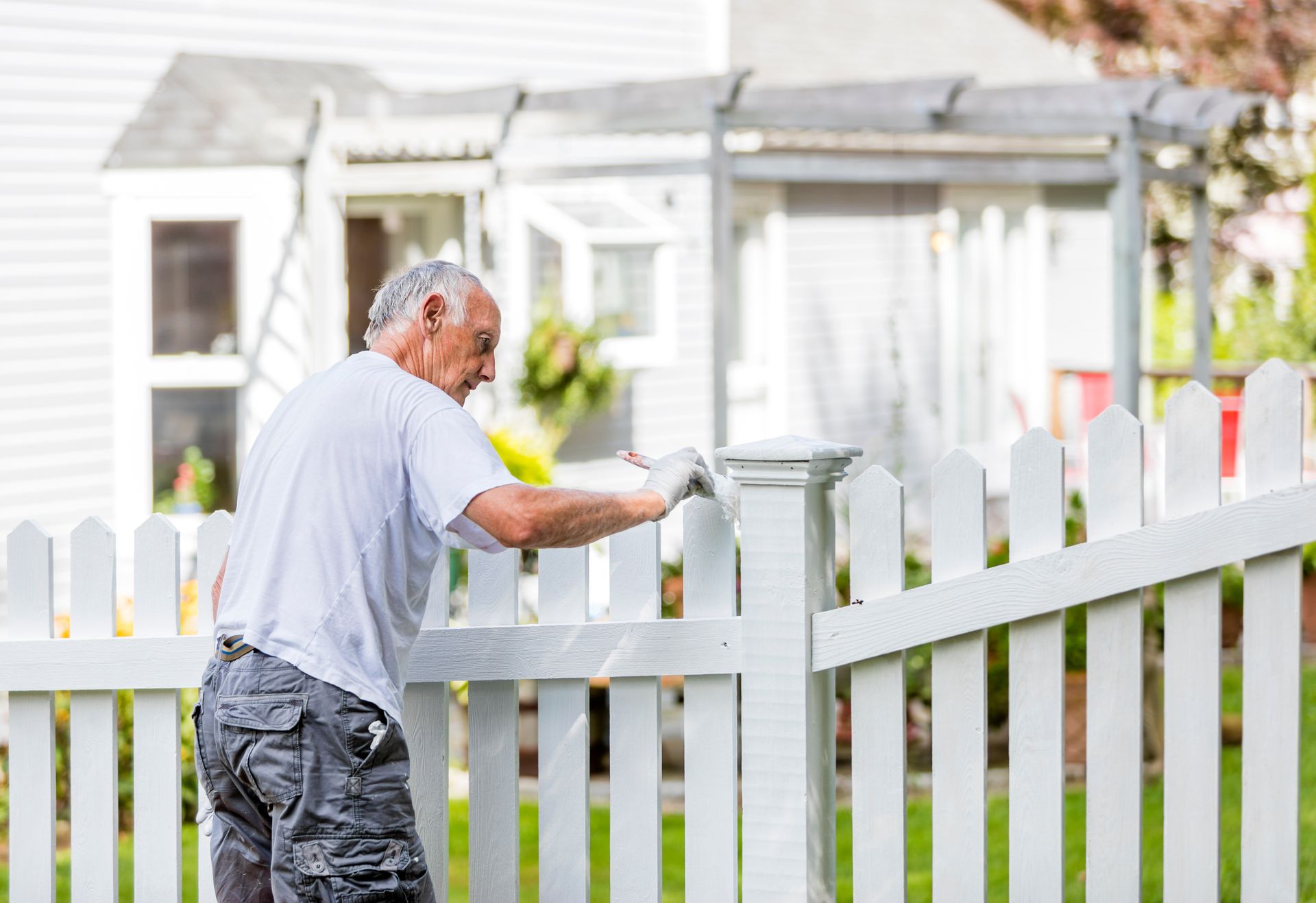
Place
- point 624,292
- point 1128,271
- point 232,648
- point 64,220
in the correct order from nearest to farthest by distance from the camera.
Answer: point 232,648 → point 64,220 → point 1128,271 → point 624,292

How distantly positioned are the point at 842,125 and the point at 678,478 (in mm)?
5766

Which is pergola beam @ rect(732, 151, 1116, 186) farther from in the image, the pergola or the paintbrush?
the paintbrush

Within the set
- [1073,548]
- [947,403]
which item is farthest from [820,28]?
[1073,548]

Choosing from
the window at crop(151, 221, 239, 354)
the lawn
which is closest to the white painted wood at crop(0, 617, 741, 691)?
the lawn

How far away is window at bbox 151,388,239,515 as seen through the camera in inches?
318

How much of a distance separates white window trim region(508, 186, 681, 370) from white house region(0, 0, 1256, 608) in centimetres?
2

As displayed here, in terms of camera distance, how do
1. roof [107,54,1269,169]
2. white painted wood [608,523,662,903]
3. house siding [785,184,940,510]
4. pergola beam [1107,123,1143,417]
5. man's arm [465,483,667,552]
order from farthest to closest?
house siding [785,184,940,510] → pergola beam [1107,123,1143,417] → roof [107,54,1269,169] → white painted wood [608,523,662,903] → man's arm [465,483,667,552]

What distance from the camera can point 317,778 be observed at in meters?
2.43

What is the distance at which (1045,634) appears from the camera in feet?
9.30

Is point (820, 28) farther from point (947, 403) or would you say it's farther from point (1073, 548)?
point (1073, 548)

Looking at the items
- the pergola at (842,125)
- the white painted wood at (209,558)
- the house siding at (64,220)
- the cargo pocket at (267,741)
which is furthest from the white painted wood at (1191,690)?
the house siding at (64,220)

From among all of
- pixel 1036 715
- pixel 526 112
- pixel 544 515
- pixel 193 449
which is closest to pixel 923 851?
pixel 1036 715

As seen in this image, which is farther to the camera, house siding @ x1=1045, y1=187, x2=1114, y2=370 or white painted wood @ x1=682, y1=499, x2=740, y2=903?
house siding @ x1=1045, y1=187, x2=1114, y2=370

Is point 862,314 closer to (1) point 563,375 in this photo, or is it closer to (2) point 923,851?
(1) point 563,375
